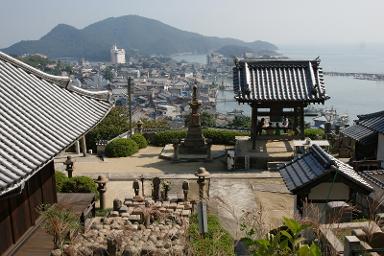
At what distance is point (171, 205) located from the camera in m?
12.6

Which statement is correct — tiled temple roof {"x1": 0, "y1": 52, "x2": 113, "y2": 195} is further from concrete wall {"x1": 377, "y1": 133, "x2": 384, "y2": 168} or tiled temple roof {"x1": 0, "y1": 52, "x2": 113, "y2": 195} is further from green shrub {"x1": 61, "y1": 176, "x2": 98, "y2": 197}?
concrete wall {"x1": 377, "y1": 133, "x2": 384, "y2": 168}

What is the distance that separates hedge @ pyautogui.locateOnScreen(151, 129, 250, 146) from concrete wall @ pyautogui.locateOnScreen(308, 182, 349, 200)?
14.6m

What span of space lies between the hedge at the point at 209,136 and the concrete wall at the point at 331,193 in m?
14.6

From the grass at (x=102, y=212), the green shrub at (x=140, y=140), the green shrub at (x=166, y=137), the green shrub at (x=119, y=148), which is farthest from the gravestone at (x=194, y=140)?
the grass at (x=102, y=212)

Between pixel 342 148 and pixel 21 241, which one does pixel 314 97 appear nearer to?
pixel 342 148

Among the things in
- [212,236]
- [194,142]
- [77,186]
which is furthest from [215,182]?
[212,236]

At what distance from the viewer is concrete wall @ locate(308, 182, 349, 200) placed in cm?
894

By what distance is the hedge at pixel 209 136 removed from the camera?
23.8 metres

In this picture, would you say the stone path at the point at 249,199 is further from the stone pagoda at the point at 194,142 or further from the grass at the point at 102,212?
the stone pagoda at the point at 194,142

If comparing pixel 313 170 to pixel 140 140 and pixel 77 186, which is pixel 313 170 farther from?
pixel 140 140

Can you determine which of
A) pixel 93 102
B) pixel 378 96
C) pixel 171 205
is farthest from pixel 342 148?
pixel 378 96

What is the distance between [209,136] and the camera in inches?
940

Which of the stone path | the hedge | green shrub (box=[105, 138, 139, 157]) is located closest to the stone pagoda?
the hedge

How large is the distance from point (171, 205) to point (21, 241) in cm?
474
